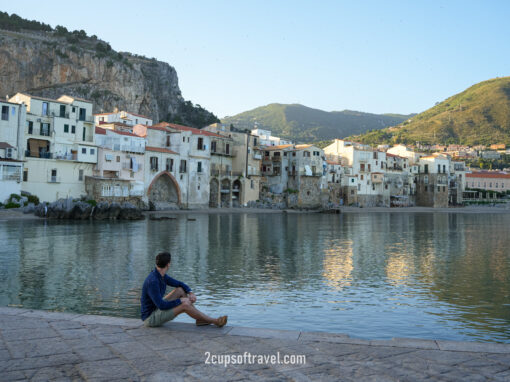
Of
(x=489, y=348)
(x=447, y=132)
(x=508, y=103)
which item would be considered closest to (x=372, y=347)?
(x=489, y=348)

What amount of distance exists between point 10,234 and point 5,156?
20.8 meters

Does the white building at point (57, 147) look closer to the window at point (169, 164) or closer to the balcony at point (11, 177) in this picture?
the balcony at point (11, 177)

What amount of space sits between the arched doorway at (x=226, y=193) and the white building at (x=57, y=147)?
920 inches

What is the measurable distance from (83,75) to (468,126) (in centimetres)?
14243

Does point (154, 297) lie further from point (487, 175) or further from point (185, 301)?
point (487, 175)

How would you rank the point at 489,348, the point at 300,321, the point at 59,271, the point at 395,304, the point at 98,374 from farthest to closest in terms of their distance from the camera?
the point at 59,271, the point at 395,304, the point at 300,321, the point at 489,348, the point at 98,374

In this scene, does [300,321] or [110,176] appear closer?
[300,321]

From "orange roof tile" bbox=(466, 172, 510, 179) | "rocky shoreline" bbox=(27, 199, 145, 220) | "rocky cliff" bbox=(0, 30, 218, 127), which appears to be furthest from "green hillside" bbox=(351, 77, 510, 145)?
"rocky shoreline" bbox=(27, 199, 145, 220)

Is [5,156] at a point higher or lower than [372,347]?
higher

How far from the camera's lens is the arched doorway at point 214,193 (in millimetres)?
72188

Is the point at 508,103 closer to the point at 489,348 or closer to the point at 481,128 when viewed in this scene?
the point at 481,128

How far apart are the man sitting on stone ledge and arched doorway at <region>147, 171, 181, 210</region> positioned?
183ft

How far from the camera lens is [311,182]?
275 feet

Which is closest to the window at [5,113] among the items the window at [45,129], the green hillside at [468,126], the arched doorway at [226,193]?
the window at [45,129]
